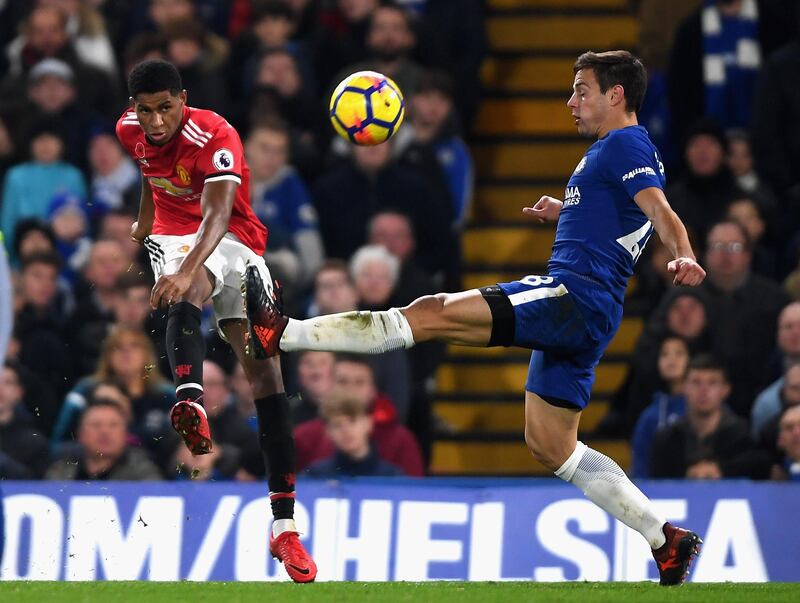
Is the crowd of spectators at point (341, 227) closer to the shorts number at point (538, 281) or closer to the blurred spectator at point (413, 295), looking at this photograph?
the blurred spectator at point (413, 295)

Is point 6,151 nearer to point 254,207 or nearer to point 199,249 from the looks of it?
point 254,207

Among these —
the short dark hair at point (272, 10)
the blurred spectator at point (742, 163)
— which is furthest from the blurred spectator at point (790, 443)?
the short dark hair at point (272, 10)

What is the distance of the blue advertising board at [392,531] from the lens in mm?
9883

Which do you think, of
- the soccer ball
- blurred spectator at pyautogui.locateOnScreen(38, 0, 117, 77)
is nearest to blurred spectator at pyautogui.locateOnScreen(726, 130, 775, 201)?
blurred spectator at pyautogui.locateOnScreen(38, 0, 117, 77)

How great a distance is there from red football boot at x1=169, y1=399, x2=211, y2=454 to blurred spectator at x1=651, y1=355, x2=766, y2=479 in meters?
4.08

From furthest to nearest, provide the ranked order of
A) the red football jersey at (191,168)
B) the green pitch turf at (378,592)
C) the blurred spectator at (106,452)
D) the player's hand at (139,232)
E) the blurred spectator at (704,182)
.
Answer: the blurred spectator at (704,182) < the blurred spectator at (106,452) < the player's hand at (139,232) < the red football jersey at (191,168) < the green pitch turf at (378,592)

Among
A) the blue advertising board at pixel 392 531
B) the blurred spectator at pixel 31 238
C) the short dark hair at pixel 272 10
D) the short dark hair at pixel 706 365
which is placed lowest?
the blue advertising board at pixel 392 531

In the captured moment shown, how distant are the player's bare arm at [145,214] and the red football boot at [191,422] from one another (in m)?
1.25

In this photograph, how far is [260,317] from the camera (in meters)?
7.54

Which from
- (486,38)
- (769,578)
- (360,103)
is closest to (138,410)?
(360,103)

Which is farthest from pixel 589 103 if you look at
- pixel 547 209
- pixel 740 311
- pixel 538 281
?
pixel 740 311

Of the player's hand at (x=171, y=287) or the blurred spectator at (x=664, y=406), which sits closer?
the player's hand at (x=171, y=287)

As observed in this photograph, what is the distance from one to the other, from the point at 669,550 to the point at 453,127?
5585 mm

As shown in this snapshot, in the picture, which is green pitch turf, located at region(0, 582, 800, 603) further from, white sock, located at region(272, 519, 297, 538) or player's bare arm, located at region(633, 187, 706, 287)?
player's bare arm, located at region(633, 187, 706, 287)
